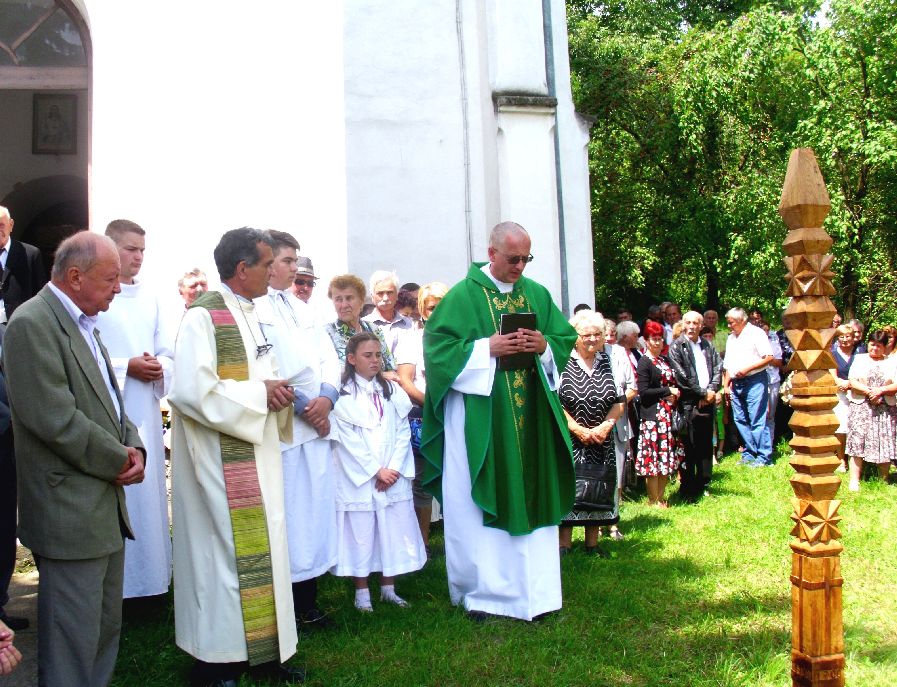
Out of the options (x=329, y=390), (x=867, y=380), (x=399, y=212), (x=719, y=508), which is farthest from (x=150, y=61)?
(x=867, y=380)

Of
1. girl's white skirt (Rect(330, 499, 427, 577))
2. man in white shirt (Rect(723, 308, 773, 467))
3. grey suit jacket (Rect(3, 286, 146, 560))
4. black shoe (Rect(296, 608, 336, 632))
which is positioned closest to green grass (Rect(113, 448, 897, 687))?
black shoe (Rect(296, 608, 336, 632))

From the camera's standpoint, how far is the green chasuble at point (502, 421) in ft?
18.9

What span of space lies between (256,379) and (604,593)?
278cm

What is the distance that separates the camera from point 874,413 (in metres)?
10.1

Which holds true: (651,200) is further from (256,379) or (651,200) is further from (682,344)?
(256,379)

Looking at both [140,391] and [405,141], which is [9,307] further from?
[405,141]

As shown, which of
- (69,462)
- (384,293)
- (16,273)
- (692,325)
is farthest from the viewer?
(692,325)

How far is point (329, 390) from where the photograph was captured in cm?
549

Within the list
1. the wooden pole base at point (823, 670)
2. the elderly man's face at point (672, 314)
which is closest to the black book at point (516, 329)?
the wooden pole base at point (823, 670)

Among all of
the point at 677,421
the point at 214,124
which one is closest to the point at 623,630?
the point at 677,421

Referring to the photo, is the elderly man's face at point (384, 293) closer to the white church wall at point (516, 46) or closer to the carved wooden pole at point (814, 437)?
the carved wooden pole at point (814, 437)

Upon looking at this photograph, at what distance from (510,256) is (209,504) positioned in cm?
246

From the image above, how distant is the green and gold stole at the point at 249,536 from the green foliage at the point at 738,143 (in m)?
13.3

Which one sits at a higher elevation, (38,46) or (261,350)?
(38,46)
